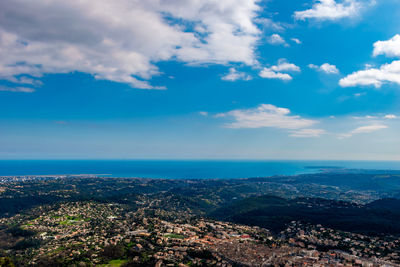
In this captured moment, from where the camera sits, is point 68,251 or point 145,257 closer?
point 145,257

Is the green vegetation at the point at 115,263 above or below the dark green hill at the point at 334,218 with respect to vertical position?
above

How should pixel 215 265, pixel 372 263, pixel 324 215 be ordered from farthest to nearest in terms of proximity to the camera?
pixel 324 215, pixel 372 263, pixel 215 265

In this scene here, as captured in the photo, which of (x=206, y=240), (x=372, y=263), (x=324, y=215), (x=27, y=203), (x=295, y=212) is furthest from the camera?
(x=27, y=203)

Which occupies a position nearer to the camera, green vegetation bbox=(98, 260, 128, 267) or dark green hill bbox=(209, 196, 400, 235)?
green vegetation bbox=(98, 260, 128, 267)

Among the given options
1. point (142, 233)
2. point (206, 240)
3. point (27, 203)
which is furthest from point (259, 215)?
point (27, 203)

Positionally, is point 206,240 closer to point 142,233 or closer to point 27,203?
point 142,233

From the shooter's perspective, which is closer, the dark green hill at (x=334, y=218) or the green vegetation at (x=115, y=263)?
the green vegetation at (x=115, y=263)

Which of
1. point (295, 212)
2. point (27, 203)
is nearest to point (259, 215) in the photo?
point (295, 212)

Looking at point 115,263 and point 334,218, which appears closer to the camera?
point 115,263

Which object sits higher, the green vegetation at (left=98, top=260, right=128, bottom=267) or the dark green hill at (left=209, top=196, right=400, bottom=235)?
the green vegetation at (left=98, top=260, right=128, bottom=267)

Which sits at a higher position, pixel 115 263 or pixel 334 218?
pixel 115 263

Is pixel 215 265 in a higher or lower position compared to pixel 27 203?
higher
